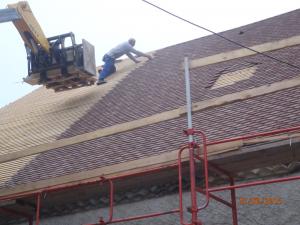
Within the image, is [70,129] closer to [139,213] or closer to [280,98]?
[139,213]

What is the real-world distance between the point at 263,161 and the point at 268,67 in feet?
7.95

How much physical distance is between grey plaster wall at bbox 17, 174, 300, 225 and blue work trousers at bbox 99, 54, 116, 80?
16.5 feet

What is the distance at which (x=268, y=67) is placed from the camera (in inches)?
316

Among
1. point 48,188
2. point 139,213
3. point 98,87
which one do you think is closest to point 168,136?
point 139,213

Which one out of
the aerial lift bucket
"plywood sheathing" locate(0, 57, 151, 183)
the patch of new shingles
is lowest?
the patch of new shingles

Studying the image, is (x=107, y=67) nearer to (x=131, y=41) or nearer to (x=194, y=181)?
(x=131, y=41)

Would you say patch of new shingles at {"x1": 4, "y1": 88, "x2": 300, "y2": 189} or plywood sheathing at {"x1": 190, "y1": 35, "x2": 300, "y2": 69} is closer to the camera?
patch of new shingles at {"x1": 4, "y1": 88, "x2": 300, "y2": 189}

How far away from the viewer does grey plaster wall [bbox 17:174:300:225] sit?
223 inches

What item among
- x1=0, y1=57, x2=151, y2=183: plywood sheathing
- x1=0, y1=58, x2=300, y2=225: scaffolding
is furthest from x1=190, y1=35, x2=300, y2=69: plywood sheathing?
x1=0, y1=58, x2=300, y2=225: scaffolding

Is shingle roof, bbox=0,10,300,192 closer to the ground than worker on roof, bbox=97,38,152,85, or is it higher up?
closer to the ground

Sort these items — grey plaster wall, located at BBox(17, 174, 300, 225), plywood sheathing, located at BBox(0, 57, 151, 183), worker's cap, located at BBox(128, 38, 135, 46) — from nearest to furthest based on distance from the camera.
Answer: grey plaster wall, located at BBox(17, 174, 300, 225) → plywood sheathing, located at BBox(0, 57, 151, 183) → worker's cap, located at BBox(128, 38, 135, 46)

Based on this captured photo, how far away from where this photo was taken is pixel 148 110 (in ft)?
26.8

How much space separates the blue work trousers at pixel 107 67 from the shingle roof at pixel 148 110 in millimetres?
386

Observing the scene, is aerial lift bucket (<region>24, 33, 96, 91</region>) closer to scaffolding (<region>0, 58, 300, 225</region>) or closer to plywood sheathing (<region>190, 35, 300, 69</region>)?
plywood sheathing (<region>190, 35, 300, 69</region>)
